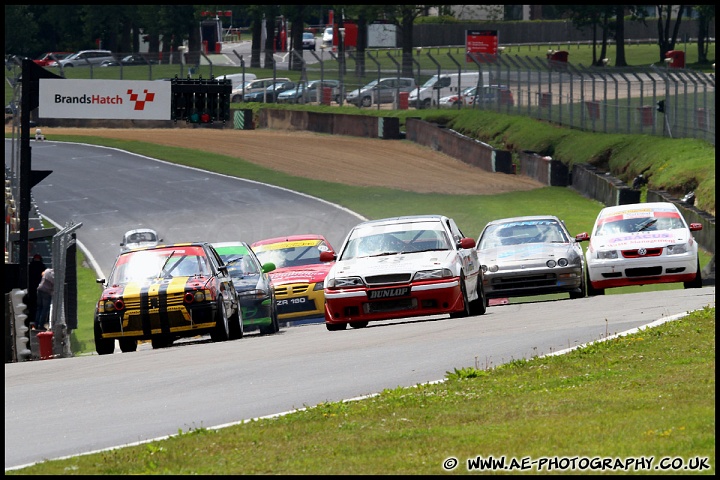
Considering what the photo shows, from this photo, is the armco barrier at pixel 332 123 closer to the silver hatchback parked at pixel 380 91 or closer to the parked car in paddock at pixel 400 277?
the silver hatchback parked at pixel 380 91

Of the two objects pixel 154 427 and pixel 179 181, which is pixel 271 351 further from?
pixel 179 181

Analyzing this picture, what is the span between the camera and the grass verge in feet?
24.2

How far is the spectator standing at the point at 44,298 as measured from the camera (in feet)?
78.9

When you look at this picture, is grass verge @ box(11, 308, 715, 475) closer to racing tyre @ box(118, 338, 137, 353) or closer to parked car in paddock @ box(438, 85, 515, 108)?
racing tyre @ box(118, 338, 137, 353)

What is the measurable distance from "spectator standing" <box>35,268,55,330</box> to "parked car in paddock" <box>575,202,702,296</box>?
936 centimetres

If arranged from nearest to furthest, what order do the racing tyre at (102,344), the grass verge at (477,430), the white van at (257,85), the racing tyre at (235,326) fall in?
the grass verge at (477,430)
the racing tyre at (102,344)
the racing tyre at (235,326)
the white van at (257,85)

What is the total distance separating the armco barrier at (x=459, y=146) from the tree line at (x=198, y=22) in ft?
92.1

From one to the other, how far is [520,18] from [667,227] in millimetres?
106320

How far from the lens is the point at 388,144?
54.7 metres

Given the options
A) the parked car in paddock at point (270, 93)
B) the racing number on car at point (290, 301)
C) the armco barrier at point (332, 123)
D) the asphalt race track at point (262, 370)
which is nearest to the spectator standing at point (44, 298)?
the racing number on car at point (290, 301)

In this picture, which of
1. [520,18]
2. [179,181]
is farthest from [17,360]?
[520,18]

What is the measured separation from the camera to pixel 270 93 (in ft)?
230

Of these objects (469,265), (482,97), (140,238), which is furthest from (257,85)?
(469,265)

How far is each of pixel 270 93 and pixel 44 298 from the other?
4668cm
